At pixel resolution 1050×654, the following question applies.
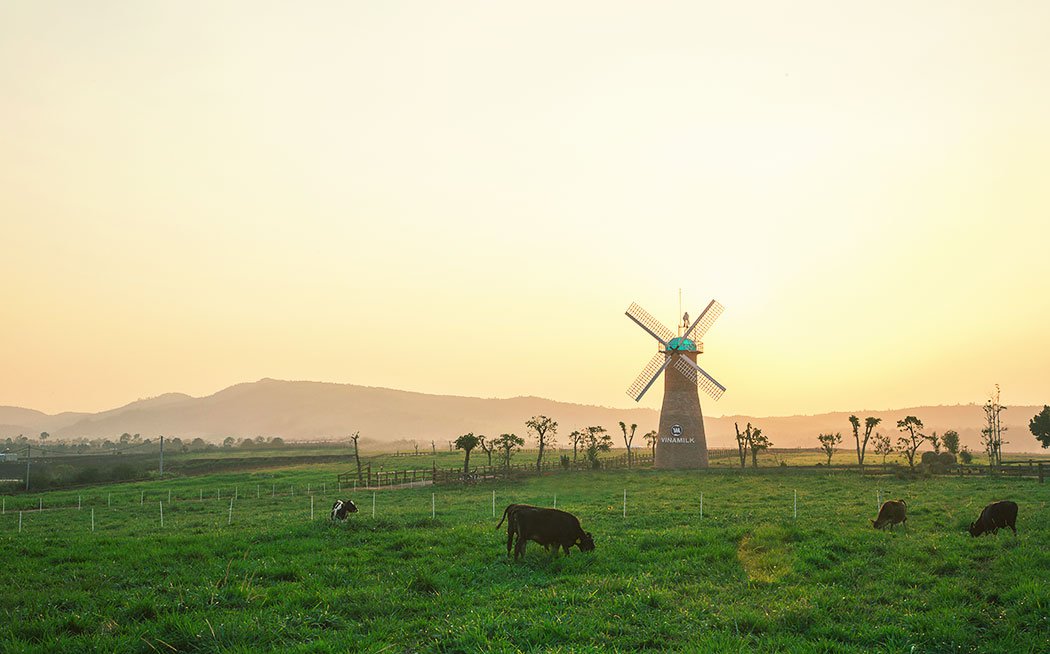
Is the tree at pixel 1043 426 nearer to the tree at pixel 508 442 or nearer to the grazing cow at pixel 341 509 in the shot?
the tree at pixel 508 442

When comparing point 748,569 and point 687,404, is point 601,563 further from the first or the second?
point 687,404

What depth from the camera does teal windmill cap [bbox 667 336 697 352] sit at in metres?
74.4

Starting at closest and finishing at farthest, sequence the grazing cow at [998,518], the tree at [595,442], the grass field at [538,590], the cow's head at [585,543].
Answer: the grass field at [538,590], the cow's head at [585,543], the grazing cow at [998,518], the tree at [595,442]

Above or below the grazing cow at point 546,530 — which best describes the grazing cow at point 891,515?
below

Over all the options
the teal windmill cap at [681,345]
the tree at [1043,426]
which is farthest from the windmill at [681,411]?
the tree at [1043,426]

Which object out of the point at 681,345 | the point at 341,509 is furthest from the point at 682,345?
the point at 341,509

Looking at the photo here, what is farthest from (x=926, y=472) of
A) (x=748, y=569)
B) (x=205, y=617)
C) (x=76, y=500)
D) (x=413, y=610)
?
(x=76, y=500)

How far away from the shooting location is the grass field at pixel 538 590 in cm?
1039

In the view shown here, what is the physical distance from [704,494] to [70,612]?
3662cm

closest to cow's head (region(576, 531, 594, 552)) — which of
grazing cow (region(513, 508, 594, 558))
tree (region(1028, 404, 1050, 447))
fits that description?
grazing cow (region(513, 508, 594, 558))

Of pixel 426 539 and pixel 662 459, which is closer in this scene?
pixel 426 539

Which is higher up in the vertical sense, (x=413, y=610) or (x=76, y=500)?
(x=413, y=610)

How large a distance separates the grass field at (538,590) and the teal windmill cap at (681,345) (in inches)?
1948

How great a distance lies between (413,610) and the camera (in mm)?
12227
